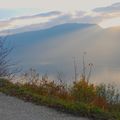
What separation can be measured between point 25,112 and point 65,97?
6.08 ft

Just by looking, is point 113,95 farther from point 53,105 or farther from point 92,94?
point 53,105

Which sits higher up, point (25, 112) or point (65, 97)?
point (65, 97)

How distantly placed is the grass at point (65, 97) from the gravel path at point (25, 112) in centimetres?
24

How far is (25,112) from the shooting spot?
991cm

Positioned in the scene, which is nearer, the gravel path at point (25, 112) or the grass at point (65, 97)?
the gravel path at point (25, 112)

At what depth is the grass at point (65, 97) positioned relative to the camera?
33.3ft

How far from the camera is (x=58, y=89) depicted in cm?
1255

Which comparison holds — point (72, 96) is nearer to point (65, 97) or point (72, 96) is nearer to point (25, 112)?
point (65, 97)

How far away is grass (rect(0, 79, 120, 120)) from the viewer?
10.2 metres

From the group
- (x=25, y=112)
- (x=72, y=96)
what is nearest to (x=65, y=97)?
(x=72, y=96)

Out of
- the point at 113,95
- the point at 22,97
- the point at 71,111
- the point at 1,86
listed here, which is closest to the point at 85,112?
the point at 71,111

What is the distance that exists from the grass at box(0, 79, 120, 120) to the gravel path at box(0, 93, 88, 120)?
239 millimetres

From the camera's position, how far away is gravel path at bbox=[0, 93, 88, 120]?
961 cm

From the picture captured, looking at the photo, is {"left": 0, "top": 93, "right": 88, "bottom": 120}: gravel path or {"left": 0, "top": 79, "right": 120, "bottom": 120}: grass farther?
{"left": 0, "top": 79, "right": 120, "bottom": 120}: grass
